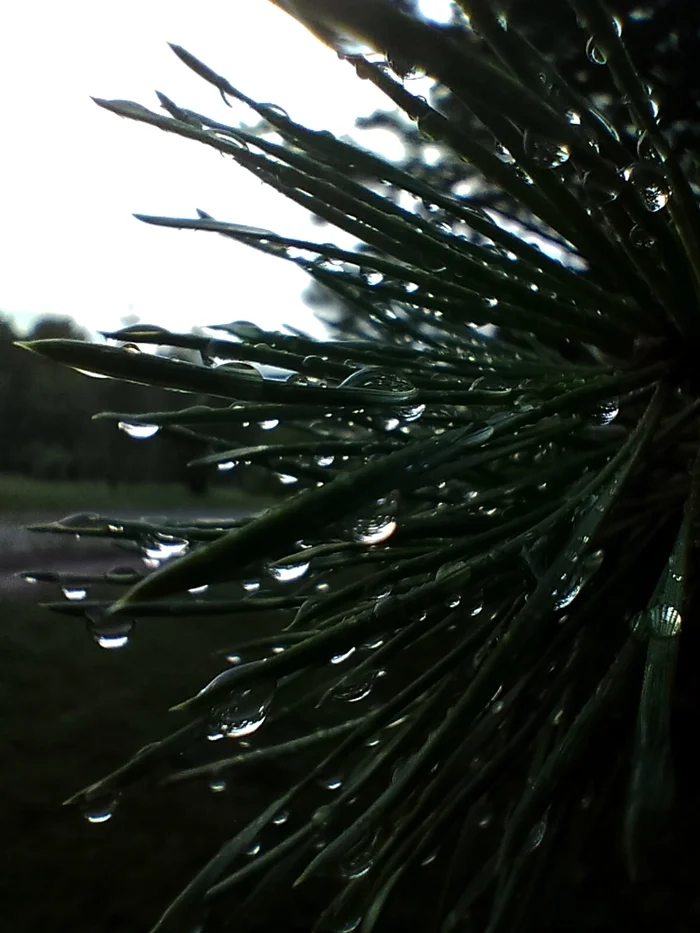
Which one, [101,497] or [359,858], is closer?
[359,858]

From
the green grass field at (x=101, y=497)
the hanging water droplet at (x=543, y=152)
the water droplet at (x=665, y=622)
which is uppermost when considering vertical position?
the green grass field at (x=101, y=497)

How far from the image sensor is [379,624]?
16 centimetres

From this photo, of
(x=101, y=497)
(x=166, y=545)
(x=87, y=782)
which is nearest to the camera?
(x=166, y=545)

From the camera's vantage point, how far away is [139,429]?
0.62 feet

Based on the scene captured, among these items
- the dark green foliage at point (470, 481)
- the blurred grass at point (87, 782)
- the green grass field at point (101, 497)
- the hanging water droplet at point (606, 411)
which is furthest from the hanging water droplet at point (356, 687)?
the green grass field at point (101, 497)

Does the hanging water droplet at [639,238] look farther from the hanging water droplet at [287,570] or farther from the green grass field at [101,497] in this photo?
the green grass field at [101,497]

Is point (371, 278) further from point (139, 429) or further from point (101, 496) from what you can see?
point (101, 496)

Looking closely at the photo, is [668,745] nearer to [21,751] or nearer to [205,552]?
[205,552]

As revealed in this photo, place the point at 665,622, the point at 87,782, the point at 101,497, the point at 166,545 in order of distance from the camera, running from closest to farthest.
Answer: the point at 665,622
the point at 166,545
the point at 87,782
the point at 101,497

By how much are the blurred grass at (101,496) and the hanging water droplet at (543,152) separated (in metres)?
0.62

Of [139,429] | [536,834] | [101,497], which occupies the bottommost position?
[536,834]

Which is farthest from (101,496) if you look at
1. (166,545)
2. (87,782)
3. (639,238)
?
(639,238)

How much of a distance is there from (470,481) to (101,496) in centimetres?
62

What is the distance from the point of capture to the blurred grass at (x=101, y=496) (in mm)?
723
